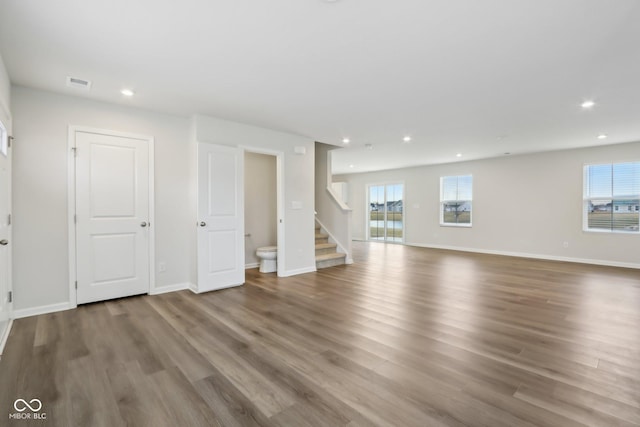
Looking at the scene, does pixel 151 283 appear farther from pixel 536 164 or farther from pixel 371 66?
pixel 536 164

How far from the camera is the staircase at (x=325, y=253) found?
18.9ft

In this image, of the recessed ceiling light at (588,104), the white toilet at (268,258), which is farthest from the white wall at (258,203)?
the recessed ceiling light at (588,104)

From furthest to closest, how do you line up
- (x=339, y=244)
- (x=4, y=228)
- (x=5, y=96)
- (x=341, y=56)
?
(x=339, y=244) → (x=5, y=96) → (x=4, y=228) → (x=341, y=56)

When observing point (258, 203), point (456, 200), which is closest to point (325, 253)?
point (258, 203)

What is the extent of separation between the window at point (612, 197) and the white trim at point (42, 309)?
9.02m

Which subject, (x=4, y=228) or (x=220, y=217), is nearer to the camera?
(x=4, y=228)

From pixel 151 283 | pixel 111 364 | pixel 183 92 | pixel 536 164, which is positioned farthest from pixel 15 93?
pixel 536 164

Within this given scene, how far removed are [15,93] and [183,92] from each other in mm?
1673

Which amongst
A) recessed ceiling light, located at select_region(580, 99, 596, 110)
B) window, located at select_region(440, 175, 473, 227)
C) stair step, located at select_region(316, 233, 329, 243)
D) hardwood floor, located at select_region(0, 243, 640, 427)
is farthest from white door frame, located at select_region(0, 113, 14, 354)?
window, located at select_region(440, 175, 473, 227)

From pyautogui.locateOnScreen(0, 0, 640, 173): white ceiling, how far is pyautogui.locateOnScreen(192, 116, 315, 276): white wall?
34 centimetres

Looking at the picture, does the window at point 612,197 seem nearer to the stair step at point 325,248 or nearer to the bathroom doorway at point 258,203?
the stair step at point 325,248

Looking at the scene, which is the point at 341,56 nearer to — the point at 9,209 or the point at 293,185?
the point at 293,185

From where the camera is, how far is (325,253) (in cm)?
617

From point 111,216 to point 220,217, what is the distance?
50.5 inches
